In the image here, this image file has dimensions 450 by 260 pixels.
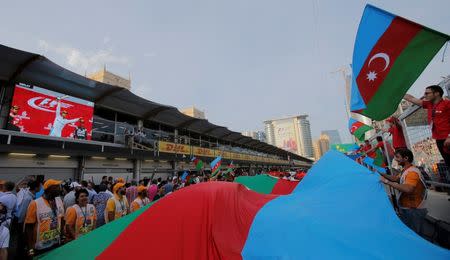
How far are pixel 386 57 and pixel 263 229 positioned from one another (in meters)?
2.55

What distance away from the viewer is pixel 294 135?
132 metres

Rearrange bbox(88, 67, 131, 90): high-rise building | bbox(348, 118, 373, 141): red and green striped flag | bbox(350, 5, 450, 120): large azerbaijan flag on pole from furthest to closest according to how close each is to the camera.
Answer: bbox(88, 67, 131, 90): high-rise building < bbox(348, 118, 373, 141): red and green striped flag < bbox(350, 5, 450, 120): large azerbaijan flag on pole

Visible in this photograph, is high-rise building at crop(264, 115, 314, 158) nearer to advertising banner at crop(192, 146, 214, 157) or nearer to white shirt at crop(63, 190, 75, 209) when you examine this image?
advertising banner at crop(192, 146, 214, 157)

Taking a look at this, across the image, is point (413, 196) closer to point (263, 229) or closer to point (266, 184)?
point (263, 229)

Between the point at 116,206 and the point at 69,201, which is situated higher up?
the point at 69,201

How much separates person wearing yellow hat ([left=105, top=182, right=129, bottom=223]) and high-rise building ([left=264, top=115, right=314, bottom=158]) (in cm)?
12741

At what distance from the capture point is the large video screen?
10.9m

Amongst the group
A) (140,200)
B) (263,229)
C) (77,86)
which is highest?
(77,86)

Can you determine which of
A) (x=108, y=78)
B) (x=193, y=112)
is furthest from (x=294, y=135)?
(x=108, y=78)

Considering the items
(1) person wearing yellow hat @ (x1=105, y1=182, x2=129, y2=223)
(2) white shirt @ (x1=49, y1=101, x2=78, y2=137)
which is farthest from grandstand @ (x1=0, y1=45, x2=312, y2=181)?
(1) person wearing yellow hat @ (x1=105, y1=182, x2=129, y2=223)

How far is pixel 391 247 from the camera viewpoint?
5.11ft

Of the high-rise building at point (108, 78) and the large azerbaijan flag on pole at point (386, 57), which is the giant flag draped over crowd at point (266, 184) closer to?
the large azerbaijan flag on pole at point (386, 57)

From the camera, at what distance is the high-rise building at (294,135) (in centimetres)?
13000

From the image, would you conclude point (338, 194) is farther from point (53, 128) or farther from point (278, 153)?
point (278, 153)
